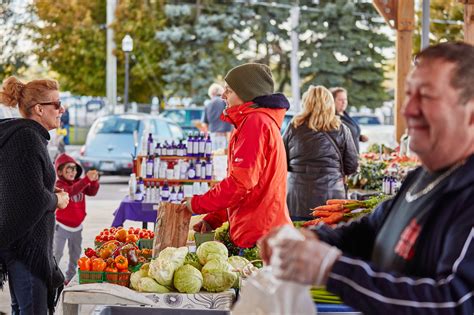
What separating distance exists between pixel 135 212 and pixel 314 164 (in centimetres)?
248

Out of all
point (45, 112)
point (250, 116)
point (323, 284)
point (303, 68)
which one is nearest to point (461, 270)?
point (323, 284)

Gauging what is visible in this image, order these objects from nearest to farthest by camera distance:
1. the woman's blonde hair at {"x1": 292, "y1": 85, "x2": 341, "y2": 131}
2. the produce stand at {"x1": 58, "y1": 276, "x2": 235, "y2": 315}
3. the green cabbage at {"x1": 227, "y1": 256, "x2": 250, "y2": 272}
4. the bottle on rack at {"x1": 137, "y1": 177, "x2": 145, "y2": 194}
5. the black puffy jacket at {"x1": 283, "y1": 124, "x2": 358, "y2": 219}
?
1. the produce stand at {"x1": 58, "y1": 276, "x2": 235, "y2": 315}
2. the green cabbage at {"x1": 227, "y1": 256, "x2": 250, "y2": 272}
3. the woman's blonde hair at {"x1": 292, "y1": 85, "x2": 341, "y2": 131}
4. the black puffy jacket at {"x1": 283, "y1": 124, "x2": 358, "y2": 219}
5. the bottle on rack at {"x1": 137, "y1": 177, "x2": 145, "y2": 194}

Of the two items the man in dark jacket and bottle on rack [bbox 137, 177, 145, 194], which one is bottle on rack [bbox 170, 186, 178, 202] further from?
the man in dark jacket

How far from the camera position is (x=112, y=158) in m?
22.2

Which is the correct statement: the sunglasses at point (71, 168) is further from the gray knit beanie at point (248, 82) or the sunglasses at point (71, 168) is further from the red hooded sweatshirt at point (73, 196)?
the gray knit beanie at point (248, 82)

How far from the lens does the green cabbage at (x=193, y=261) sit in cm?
544

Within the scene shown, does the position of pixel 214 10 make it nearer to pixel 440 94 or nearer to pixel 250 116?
pixel 250 116

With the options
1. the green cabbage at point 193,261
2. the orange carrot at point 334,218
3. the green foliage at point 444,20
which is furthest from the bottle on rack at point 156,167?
the green foliage at point 444,20

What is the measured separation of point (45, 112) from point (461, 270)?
12.4ft

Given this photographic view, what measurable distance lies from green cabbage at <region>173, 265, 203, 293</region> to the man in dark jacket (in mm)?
2491

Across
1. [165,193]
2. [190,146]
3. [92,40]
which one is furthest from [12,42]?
[165,193]

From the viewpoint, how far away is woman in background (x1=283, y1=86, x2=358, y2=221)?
346 inches

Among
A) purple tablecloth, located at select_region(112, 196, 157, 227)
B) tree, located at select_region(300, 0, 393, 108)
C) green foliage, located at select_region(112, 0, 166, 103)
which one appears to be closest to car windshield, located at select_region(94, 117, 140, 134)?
tree, located at select_region(300, 0, 393, 108)

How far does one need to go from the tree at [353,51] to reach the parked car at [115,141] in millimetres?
11081
